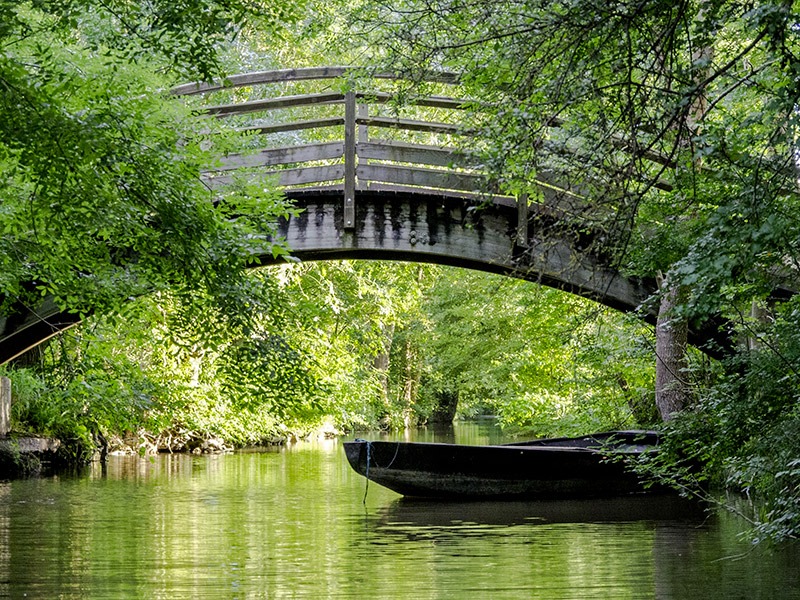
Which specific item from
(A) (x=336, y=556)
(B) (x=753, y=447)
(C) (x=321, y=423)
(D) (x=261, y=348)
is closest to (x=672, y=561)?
(B) (x=753, y=447)

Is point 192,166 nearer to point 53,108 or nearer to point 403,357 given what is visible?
point 53,108

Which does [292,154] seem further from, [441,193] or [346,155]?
[441,193]

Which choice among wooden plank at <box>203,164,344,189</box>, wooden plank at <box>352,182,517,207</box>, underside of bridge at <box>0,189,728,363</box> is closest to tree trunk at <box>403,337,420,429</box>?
underside of bridge at <box>0,189,728,363</box>

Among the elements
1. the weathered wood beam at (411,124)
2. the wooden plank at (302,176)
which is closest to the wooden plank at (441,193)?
the wooden plank at (302,176)

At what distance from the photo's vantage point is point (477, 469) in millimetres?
12969

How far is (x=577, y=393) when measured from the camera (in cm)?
1906

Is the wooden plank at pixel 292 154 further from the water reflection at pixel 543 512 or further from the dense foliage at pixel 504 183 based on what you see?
the water reflection at pixel 543 512

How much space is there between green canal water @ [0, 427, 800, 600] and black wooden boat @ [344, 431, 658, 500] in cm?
37

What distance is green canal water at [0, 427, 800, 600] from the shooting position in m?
6.86

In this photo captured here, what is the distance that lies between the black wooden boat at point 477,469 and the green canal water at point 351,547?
372 mm

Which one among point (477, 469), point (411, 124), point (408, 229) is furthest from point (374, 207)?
point (477, 469)

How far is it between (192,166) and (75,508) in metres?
4.09

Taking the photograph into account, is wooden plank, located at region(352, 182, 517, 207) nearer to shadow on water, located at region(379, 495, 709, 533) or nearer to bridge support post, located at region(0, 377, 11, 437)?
shadow on water, located at region(379, 495, 709, 533)

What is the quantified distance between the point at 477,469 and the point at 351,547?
435cm
